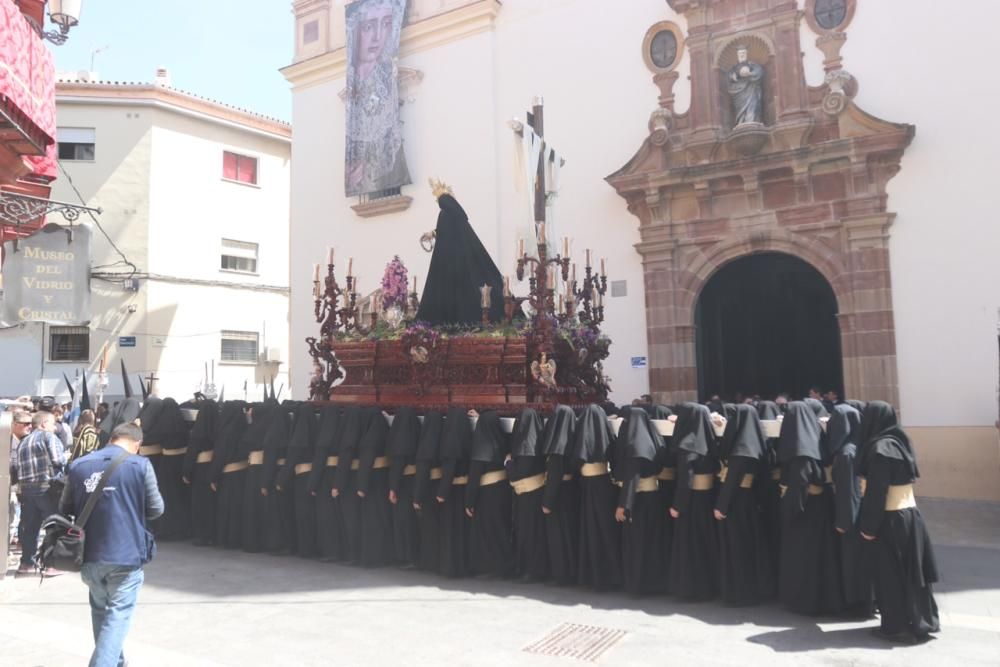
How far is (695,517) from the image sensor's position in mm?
6289

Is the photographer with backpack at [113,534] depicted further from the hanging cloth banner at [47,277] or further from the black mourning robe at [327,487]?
the hanging cloth banner at [47,277]

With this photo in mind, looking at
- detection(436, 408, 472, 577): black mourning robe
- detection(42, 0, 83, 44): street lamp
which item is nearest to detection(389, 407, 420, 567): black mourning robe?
detection(436, 408, 472, 577): black mourning robe

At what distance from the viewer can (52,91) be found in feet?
24.5

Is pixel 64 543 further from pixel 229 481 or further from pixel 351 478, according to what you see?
pixel 229 481

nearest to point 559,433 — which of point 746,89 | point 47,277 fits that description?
point 47,277

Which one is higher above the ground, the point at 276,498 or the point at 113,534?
the point at 113,534

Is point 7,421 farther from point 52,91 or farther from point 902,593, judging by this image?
point 902,593

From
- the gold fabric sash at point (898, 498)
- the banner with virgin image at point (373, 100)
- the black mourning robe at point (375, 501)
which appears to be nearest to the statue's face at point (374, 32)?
the banner with virgin image at point (373, 100)

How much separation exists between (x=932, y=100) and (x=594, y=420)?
27.4 ft

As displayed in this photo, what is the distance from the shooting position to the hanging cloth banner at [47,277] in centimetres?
910

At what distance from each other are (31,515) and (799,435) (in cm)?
735

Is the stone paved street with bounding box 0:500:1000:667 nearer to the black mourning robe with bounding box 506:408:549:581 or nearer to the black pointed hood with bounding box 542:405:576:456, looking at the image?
the black mourning robe with bounding box 506:408:549:581

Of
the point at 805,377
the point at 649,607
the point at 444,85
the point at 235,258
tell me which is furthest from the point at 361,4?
the point at 649,607

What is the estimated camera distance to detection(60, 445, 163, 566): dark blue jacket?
438 centimetres
